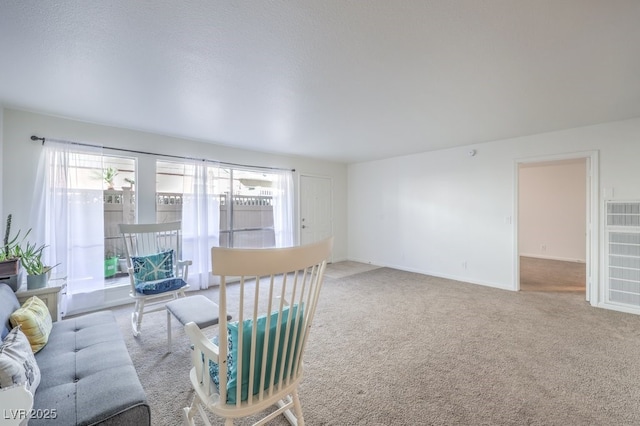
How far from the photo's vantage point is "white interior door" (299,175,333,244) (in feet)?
18.9

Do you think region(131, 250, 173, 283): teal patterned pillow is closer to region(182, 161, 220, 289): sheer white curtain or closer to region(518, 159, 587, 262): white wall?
region(182, 161, 220, 289): sheer white curtain

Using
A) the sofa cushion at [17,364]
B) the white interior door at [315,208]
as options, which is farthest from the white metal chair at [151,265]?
the white interior door at [315,208]

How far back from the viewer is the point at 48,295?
2.22 metres

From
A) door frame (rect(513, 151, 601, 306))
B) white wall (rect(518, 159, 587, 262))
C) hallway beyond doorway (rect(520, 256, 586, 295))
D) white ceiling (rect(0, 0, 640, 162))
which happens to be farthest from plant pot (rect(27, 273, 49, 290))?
white wall (rect(518, 159, 587, 262))

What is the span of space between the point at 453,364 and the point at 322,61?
8.51 ft

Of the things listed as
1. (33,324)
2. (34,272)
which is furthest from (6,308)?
(34,272)

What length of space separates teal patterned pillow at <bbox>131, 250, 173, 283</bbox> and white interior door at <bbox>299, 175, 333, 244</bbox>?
116 inches

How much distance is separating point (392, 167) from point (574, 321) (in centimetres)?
374

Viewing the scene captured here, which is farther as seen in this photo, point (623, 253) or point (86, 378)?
point (623, 253)

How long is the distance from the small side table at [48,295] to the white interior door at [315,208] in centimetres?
389

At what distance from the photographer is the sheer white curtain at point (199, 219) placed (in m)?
4.10

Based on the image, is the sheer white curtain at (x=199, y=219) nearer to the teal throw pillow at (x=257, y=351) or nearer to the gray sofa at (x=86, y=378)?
the gray sofa at (x=86, y=378)

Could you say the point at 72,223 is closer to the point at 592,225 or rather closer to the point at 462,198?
the point at 462,198

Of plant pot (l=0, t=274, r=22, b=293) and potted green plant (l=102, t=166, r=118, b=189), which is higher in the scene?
potted green plant (l=102, t=166, r=118, b=189)
